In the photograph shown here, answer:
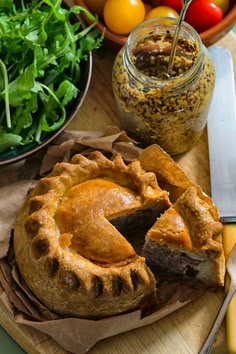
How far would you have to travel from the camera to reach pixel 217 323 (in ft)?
5.60

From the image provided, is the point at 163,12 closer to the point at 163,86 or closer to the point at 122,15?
the point at 122,15

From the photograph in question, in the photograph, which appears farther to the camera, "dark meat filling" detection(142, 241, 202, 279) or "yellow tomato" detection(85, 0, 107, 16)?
"yellow tomato" detection(85, 0, 107, 16)

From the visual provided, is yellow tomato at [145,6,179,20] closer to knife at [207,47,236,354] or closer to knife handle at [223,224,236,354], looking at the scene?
knife at [207,47,236,354]

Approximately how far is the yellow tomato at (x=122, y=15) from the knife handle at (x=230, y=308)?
57 cm

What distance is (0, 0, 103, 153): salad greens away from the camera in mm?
1829

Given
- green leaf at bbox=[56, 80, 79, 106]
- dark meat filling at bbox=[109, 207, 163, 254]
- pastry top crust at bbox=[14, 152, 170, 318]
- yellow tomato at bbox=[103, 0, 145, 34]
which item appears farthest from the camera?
yellow tomato at bbox=[103, 0, 145, 34]

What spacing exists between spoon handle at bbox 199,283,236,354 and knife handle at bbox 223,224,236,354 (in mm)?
17

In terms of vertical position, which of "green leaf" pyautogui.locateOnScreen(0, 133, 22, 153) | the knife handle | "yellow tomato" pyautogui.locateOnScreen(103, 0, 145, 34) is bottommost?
the knife handle

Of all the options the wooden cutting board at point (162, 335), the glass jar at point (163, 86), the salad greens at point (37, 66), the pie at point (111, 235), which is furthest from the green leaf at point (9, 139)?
the wooden cutting board at point (162, 335)

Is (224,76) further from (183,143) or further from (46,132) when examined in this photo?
(46,132)

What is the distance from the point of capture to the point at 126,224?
5.77 feet

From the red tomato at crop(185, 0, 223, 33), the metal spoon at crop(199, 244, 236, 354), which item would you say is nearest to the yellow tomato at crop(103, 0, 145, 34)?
the red tomato at crop(185, 0, 223, 33)

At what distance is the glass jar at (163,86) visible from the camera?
1758 millimetres

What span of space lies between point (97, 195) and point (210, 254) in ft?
0.89
